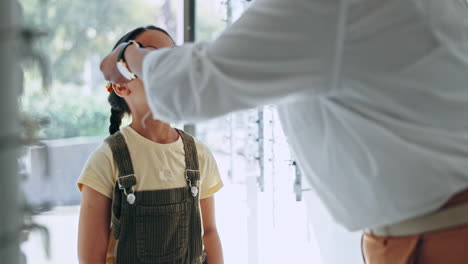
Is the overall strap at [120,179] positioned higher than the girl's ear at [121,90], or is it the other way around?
the girl's ear at [121,90]

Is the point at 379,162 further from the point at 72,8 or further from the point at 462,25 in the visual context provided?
the point at 72,8

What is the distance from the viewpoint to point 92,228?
3.93ft

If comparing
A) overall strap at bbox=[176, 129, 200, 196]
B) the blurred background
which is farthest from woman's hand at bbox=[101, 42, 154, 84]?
the blurred background

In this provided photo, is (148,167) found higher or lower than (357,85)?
lower

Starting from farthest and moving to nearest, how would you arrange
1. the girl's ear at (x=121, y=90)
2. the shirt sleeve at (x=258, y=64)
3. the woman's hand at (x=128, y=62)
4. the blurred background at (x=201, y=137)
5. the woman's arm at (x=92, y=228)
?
the blurred background at (x=201, y=137)
the girl's ear at (x=121, y=90)
the woman's arm at (x=92, y=228)
the woman's hand at (x=128, y=62)
the shirt sleeve at (x=258, y=64)

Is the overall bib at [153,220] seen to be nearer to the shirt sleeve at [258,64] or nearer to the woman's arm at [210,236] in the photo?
the woman's arm at [210,236]

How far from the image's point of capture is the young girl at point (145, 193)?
3.98 ft

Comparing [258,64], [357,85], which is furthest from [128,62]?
[357,85]

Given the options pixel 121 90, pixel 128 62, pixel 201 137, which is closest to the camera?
pixel 128 62

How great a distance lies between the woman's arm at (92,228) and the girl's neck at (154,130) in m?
0.22

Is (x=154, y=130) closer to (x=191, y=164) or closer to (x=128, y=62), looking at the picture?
(x=191, y=164)

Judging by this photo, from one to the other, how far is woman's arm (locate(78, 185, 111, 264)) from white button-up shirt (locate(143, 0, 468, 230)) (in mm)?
528

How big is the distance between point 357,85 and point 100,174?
29.2 inches

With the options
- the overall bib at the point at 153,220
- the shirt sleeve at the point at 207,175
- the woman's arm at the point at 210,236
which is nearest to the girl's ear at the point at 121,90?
the overall bib at the point at 153,220
